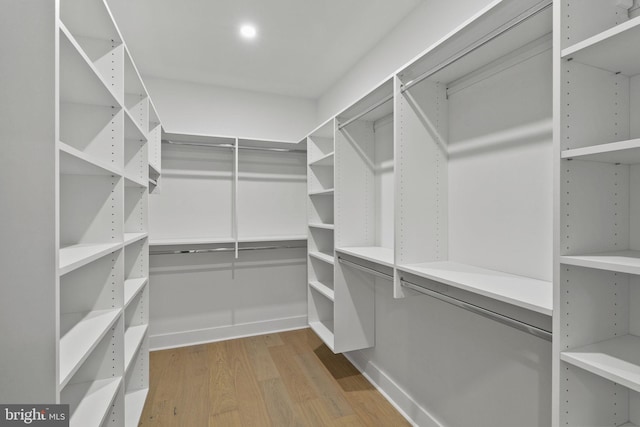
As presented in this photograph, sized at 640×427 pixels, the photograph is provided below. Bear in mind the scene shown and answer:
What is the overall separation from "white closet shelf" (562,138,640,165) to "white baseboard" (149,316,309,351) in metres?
3.24

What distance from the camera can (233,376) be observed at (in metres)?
2.60

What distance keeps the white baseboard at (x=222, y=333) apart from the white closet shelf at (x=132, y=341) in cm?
104

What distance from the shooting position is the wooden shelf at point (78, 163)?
1.01 meters

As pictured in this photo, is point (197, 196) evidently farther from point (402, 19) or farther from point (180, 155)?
point (402, 19)

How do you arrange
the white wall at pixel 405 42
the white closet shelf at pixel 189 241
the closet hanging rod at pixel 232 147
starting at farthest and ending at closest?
the closet hanging rod at pixel 232 147 → the white closet shelf at pixel 189 241 → the white wall at pixel 405 42

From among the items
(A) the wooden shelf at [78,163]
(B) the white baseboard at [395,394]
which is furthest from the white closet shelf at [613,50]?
(B) the white baseboard at [395,394]

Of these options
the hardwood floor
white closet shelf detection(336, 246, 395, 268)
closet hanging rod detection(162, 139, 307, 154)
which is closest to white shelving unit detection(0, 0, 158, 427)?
the hardwood floor

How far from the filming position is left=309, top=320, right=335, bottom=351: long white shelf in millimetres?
2564

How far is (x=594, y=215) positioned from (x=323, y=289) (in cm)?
211

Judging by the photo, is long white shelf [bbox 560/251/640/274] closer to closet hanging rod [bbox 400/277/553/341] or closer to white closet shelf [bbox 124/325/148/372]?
closet hanging rod [bbox 400/277/553/341]

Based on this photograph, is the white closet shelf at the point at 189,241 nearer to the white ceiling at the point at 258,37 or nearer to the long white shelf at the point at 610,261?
the white ceiling at the point at 258,37

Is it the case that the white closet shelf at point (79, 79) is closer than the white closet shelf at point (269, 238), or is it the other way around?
the white closet shelf at point (79, 79)

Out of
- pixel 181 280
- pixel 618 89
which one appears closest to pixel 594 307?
pixel 618 89

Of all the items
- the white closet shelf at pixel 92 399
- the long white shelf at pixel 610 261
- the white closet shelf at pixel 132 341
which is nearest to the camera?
the long white shelf at pixel 610 261
